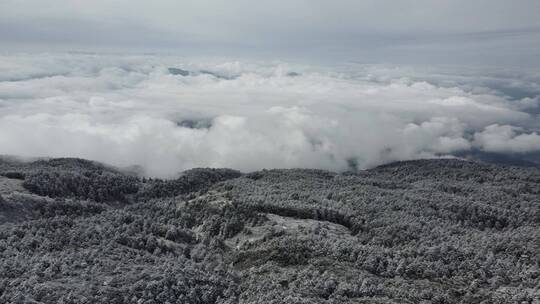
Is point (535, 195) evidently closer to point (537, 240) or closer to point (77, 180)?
point (537, 240)

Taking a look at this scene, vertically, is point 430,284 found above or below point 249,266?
above

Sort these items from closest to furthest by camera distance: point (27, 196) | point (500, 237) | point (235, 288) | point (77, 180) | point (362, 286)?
point (362, 286)
point (235, 288)
point (500, 237)
point (27, 196)
point (77, 180)

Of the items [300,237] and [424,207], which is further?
[424,207]

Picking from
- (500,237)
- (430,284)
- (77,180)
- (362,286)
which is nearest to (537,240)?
(500,237)

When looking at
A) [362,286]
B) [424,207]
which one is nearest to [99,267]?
[362,286]

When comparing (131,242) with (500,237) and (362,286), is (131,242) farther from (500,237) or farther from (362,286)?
(500,237)

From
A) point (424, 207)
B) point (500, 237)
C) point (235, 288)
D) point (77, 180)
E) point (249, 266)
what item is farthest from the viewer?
point (77, 180)
